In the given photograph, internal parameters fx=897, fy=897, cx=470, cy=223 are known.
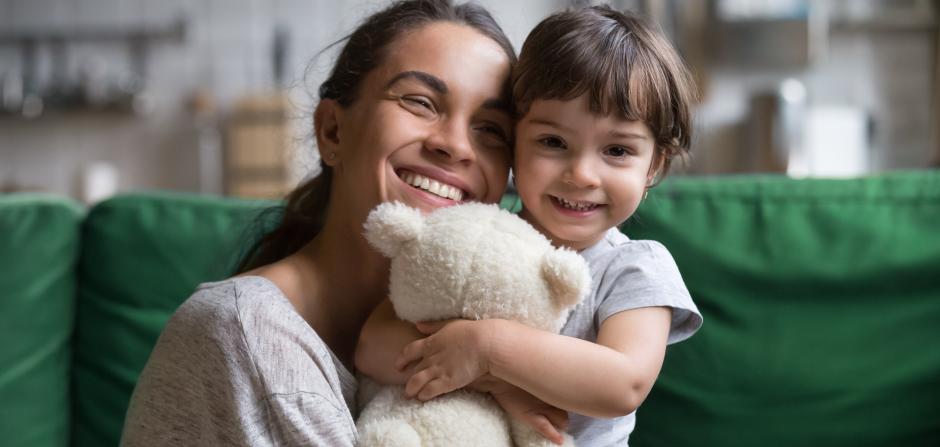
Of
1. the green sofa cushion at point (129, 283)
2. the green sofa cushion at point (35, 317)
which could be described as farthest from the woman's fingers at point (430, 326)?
the green sofa cushion at point (35, 317)

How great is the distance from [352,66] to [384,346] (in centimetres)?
40

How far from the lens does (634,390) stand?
0.85 m

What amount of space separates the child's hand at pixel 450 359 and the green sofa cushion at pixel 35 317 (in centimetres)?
80

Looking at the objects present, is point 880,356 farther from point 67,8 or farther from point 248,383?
point 67,8

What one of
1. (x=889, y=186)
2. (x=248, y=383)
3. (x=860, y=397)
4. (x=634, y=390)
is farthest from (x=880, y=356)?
(x=248, y=383)

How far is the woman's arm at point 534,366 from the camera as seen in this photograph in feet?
2.70

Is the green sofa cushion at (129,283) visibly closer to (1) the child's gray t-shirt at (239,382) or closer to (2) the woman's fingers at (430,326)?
(1) the child's gray t-shirt at (239,382)

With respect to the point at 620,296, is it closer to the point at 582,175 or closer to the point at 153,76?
the point at 582,175

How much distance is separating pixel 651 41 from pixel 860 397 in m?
0.64

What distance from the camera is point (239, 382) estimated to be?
35.0 inches

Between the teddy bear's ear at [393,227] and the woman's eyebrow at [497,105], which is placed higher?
the woman's eyebrow at [497,105]

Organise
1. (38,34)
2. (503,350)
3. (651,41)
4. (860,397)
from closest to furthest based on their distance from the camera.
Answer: (503,350) < (651,41) < (860,397) < (38,34)

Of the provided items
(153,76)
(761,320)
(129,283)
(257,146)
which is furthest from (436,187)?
(153,76)

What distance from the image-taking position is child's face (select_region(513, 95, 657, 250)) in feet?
3.06
